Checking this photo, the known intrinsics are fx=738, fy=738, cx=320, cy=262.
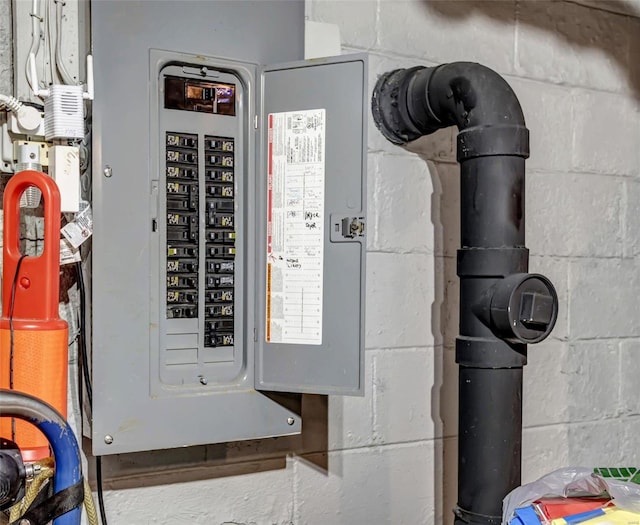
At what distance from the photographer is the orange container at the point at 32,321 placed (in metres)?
0.99

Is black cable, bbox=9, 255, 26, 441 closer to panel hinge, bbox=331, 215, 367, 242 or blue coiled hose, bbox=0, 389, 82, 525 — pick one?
blue coiled hose, bbox=0, 389, 82, 525

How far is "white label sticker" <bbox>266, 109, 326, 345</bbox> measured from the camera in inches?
46.8

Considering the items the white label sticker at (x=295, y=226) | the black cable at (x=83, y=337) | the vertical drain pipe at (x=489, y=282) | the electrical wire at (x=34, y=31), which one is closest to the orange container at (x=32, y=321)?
the black cable at (x=83, y=337)

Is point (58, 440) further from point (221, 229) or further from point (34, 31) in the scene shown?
point (34, 31)

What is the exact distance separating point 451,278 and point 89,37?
0.81 m


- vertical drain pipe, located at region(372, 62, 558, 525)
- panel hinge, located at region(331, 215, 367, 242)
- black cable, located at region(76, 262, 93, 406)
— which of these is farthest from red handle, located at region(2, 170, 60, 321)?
vertical drain pipe, located at region(372, 62, 558, 525)

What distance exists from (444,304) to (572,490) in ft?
1.52

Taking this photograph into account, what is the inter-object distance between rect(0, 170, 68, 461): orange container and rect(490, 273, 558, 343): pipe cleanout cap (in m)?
0.67

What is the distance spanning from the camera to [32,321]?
1.00 meters

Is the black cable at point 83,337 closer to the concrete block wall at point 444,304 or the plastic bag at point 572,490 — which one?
the concrete block wall at point 444,304

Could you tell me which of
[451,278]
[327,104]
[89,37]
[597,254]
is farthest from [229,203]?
[597,254]

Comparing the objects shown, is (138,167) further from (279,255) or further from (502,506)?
(502,506)

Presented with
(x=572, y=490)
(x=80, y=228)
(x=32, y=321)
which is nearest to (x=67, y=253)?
(x=80, y=228)

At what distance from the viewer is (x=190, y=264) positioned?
1.16 m
